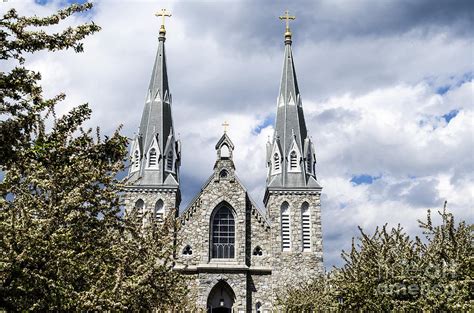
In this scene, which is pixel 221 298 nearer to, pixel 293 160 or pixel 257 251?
pixel 257 251

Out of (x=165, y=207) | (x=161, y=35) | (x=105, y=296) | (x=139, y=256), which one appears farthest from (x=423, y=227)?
(x=161, y=35)

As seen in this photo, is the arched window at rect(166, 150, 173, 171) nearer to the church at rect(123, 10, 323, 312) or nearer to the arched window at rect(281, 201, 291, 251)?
Result: the church at rect(123, 10, 323, 312)

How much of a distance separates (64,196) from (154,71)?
115 feet

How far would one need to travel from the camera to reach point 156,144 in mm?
38969

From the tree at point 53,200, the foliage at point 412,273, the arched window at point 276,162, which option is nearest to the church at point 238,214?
the arched window at point 276,162

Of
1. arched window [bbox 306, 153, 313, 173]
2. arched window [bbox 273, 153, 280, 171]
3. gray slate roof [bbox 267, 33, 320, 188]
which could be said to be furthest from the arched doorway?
arched window [bbox 306, 153, 313, 173]

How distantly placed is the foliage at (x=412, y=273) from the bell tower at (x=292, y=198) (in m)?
18.9

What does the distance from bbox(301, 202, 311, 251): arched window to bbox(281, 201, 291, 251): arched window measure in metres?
1.02

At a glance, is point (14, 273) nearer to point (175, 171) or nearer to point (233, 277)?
point (233, 277)

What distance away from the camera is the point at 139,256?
1380 centimetres

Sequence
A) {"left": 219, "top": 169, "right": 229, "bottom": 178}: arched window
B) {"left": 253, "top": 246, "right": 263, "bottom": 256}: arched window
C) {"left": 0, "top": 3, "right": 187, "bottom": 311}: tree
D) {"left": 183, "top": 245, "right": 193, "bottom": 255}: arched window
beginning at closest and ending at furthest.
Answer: {"left": 0, "top": 3, "right": 187, "bottom": 311}: tree < {"left": 183, "top": 245, "right": 193, "bottom": 255}: arched window < {"left": 253, "top": 246, "right": 263, "bottom": 256}: arched window < {"left": 219, "top": 169, "right": 229, "bottom": 178}: arched window

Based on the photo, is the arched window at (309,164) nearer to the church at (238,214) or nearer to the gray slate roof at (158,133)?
the church at (238,214)

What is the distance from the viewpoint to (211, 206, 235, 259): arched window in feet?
118

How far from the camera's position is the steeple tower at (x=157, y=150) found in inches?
1481
